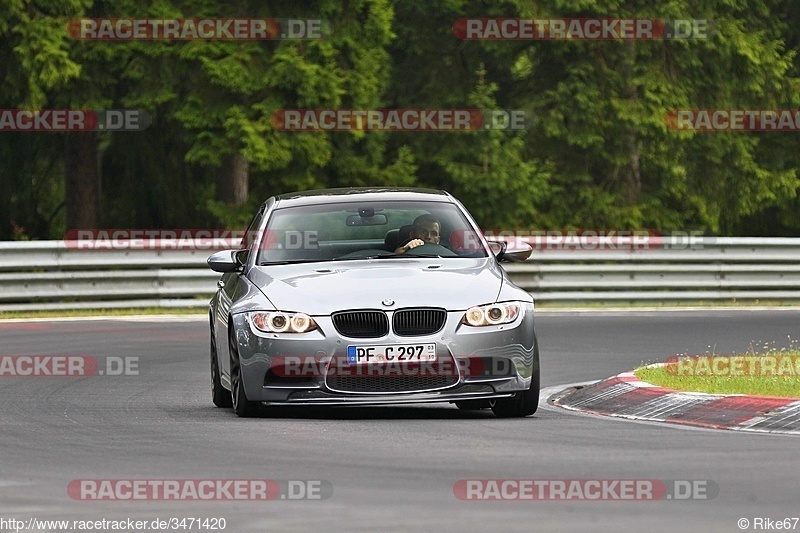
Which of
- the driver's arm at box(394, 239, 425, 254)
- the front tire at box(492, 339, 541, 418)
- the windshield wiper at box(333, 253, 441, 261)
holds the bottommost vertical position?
the front tire at box(492, 339, 541, 418)

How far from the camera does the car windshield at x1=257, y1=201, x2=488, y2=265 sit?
13.7 meters

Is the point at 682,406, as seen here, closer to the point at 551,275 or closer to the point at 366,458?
the point at 366,458

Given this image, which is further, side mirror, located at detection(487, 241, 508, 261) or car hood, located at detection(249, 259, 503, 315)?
side mirror, located at detection(487, 241, 508, 261)

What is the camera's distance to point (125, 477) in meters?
9.72

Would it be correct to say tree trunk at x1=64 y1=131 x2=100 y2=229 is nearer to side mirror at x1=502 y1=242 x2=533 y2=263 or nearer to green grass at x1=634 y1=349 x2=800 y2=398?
green grass at x1=634 y1=349 x2=800 y2=398

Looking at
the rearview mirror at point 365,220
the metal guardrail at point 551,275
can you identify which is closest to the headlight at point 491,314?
the rearview mirror at point 365,220

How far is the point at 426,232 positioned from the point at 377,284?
4.26ft

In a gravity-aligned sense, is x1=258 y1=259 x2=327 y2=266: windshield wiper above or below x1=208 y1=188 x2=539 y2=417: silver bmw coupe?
above

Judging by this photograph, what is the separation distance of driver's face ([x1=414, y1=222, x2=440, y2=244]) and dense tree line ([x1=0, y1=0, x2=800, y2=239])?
1851 centimetres

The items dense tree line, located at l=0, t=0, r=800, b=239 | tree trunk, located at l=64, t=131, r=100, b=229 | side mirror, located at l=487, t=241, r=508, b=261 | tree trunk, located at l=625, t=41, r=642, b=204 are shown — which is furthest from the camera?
tree trunk, located at l=625, t=41, r=642, b=204

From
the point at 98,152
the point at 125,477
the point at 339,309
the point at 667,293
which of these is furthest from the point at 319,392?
the point at 98,152

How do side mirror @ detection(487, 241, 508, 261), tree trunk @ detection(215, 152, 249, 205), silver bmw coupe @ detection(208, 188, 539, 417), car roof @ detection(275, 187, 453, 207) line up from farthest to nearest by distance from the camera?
tree trunk @ detection(215, 152, 249, 205) → car roof @ detection(275, 187, 453, 207) → side mirror @ detection(487, 241, 508, 261) → silver bmw coupe @ detection(208, 188, 539, 417)

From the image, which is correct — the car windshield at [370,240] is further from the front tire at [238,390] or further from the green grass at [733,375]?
the green grass at [733,375]

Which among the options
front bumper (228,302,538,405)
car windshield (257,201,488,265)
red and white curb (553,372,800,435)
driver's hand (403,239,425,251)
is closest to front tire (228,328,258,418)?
front bumper (228,302,538,405)
